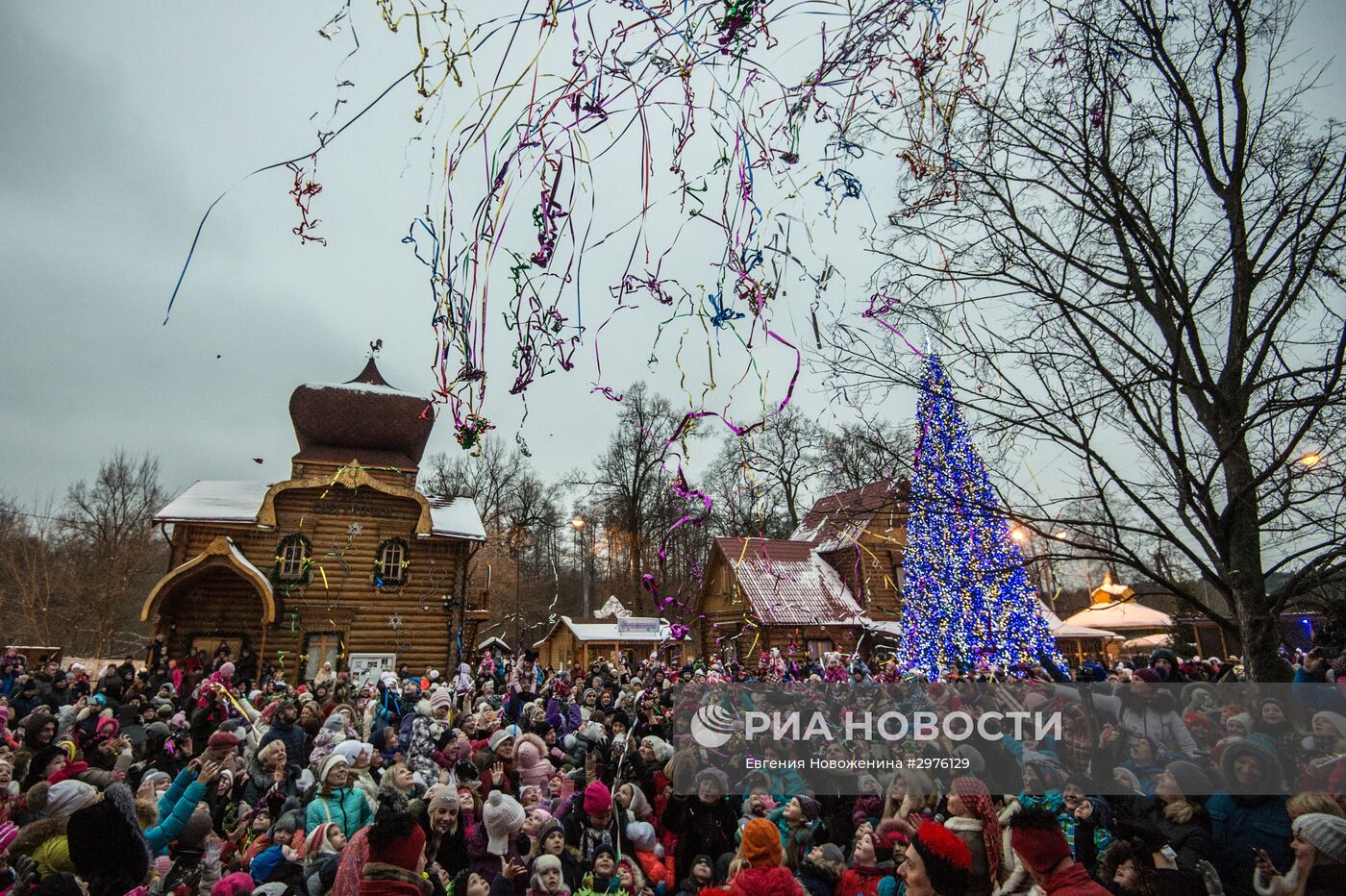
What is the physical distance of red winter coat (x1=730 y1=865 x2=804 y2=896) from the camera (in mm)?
3521

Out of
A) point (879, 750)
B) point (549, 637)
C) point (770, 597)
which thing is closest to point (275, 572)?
point (549, 637)

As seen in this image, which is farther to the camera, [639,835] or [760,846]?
[639,835]

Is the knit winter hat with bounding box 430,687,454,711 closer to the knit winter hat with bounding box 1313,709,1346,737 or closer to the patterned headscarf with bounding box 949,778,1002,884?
the patterned headscarf with bounding box 949,778,1002,884

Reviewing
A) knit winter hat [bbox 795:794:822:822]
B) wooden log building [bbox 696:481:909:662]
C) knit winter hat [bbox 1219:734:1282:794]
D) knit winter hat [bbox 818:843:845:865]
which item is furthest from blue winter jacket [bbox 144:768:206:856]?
wooden log building [bbox 696:481:909:662]

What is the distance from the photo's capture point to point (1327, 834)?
3.28 metres

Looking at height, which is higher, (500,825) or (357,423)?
(357,423)

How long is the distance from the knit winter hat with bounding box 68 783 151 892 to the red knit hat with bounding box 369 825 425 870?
3.28ft

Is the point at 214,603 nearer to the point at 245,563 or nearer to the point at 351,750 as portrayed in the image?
the point at 245,563

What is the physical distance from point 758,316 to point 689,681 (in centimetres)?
1002

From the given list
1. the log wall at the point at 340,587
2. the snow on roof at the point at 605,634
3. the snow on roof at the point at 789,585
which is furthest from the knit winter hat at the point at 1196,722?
the snow on roof at the point at 605,634

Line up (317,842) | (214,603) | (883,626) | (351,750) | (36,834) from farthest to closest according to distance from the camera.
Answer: (883,626), (214,603), (351,750), (317,842), (36,834)

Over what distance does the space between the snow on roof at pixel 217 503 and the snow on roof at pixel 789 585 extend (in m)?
→ 16.0

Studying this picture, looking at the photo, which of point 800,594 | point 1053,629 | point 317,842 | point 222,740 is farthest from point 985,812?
point 1053,629

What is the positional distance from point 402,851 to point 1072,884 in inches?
128
